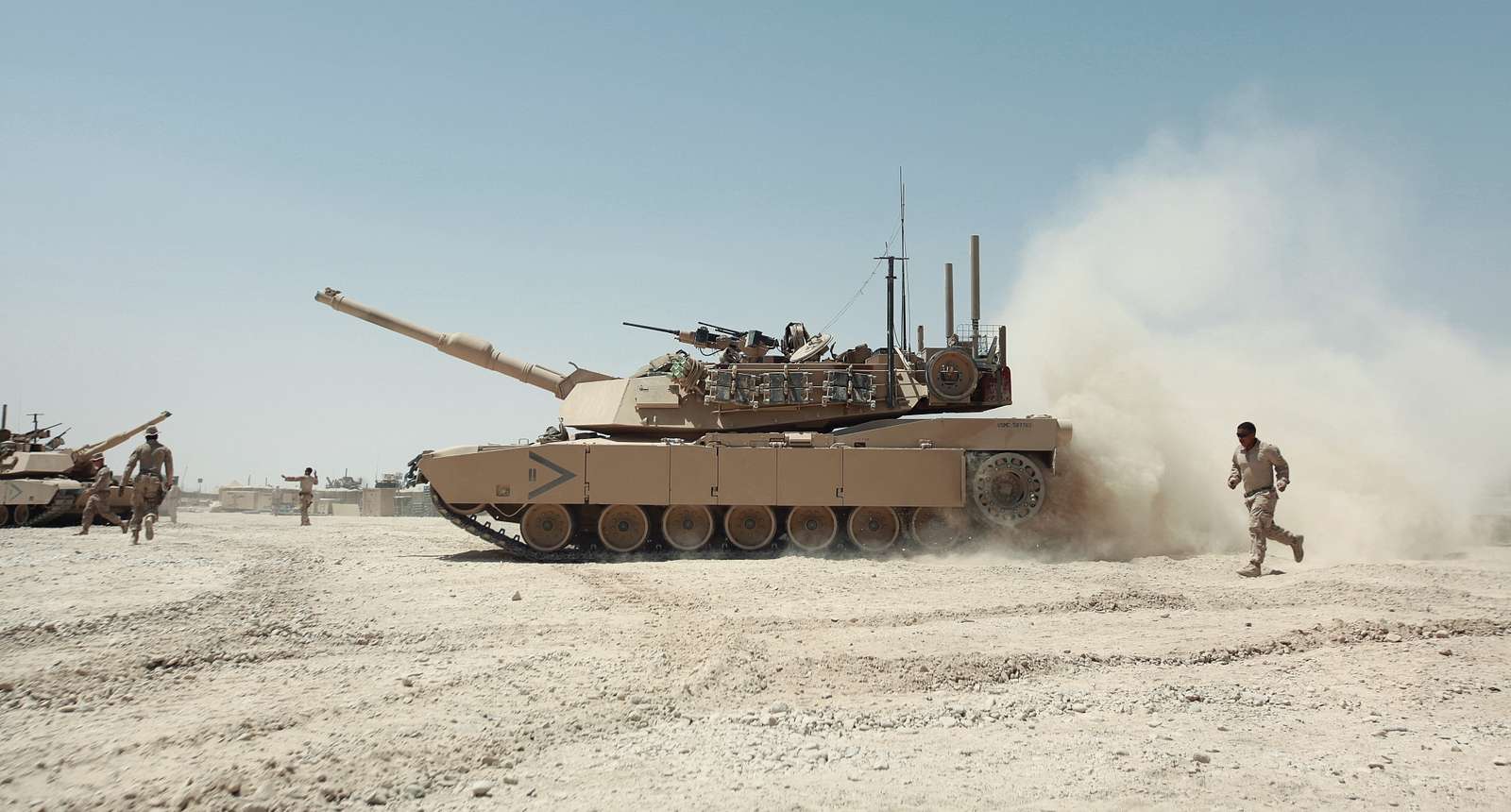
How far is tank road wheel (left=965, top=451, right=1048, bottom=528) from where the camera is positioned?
1698 cm

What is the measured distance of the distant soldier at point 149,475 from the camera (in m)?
18.7

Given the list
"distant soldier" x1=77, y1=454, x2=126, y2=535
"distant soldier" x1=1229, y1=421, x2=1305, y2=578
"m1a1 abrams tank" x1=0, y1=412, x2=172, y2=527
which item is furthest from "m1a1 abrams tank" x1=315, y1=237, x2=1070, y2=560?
"m1a1 abrams tank" x1=0, y1=412, x2=172, y2=527

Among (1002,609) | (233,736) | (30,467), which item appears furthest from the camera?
(30,467)

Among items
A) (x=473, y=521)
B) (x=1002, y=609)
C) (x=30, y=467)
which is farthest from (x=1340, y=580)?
(x=30, y=467)

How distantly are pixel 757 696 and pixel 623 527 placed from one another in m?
11.2

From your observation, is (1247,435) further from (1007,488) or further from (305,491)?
(305,491)

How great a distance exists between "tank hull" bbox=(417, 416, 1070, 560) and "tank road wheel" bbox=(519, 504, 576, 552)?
0.02 meters

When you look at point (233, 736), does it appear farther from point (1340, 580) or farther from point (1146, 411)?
point (1146, 411)

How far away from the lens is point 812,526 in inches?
677

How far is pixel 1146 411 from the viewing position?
1878 cm

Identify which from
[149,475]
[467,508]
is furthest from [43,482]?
[467,508]

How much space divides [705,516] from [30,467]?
20.2m

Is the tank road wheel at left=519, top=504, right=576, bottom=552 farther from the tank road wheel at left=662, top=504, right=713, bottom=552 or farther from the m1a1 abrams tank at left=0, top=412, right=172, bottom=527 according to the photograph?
the m1a1 abrams tank at left=0, top=412, right=172, bottom=527

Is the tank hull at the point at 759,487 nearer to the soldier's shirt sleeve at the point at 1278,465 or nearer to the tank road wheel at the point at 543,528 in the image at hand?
the tank road wheel at the point at 543,528
